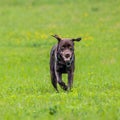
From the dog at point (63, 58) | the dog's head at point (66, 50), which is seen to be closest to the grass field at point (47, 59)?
the dog at point (63, 58)

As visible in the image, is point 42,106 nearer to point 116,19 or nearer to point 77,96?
point 77,96

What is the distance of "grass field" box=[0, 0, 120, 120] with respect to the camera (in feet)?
35.4

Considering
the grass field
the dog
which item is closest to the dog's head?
the dog

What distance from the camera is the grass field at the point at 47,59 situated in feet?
35.4

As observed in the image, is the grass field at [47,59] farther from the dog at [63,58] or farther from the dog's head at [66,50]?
the dog's head at [66,50]

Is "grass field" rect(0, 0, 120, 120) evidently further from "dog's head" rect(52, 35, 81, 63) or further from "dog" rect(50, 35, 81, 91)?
"dog's head" rect(52, 35, 81, 63)

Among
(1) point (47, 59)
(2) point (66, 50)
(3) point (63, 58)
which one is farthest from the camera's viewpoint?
(1) point (47, 59)

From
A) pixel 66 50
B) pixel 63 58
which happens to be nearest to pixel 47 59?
pixel 63 58

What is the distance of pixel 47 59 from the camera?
79.7 ft

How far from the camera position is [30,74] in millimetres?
20109

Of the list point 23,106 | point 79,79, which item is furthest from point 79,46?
point 23,106

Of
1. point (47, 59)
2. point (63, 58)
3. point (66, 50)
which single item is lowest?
point (47, 59)

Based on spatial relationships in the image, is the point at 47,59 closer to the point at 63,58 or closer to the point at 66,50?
the point at 63,58

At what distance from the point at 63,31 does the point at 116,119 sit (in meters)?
24.2
